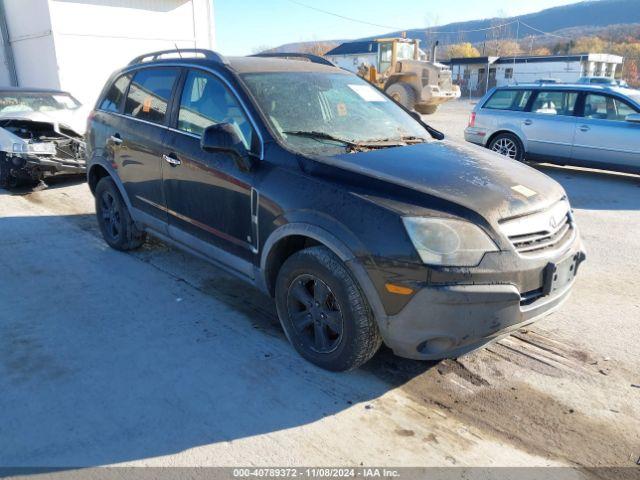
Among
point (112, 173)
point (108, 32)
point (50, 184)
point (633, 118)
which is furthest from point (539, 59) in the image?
point (112, 173)

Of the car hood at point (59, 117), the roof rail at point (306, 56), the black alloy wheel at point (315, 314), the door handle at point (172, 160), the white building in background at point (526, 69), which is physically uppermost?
the white building in background at point (526, 69)

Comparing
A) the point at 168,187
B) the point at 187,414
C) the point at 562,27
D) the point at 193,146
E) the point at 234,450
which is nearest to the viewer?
the point at 234,450

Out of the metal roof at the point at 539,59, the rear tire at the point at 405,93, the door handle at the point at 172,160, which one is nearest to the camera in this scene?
the door handle at the point at 172,160

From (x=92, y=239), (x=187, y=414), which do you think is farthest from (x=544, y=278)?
(x=92, y=239)

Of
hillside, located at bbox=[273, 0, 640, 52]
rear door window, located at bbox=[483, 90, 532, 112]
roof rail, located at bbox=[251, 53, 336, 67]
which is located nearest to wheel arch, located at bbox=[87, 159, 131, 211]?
roof rail, located at bbox=[251, 53, 336, 67]

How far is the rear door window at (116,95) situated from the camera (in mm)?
4949

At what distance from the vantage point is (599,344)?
138 inches

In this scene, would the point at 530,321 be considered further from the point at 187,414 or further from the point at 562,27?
the point at 562,27

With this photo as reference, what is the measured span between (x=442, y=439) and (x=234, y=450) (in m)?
1.06

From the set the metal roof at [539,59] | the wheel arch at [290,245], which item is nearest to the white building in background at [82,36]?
the wheel arch at [290,245]

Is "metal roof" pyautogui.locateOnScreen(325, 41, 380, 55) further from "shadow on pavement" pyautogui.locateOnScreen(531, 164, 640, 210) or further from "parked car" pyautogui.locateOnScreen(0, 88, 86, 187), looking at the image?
"parked car" pyautogui.locateOnScreen(0, 88, 86, 187)

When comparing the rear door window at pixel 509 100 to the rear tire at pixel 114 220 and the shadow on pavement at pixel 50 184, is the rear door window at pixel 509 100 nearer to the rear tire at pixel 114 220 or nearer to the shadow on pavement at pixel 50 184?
the rear tire at pixel 114 220

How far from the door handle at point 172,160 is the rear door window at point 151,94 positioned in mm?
349

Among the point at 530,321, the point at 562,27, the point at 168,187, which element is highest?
the point at 562,27
